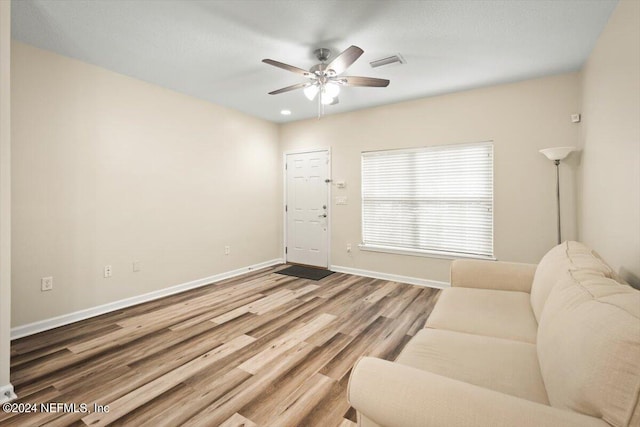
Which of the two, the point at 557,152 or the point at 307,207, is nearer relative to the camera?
the point at 557,152

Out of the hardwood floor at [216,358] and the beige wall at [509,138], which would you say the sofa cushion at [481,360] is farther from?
the beige wall at [509,138]

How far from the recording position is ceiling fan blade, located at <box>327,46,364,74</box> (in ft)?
7.20

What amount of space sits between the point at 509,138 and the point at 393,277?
244 cm

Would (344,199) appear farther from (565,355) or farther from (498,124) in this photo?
(565,355)

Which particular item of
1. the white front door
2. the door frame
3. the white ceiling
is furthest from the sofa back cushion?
the white front door

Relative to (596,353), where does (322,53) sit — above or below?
above

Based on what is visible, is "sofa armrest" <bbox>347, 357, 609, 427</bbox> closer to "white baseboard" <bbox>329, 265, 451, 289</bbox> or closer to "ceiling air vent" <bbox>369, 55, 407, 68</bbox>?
"ceiling air vent" <bbox>369, 55, 407, 68</bbox>

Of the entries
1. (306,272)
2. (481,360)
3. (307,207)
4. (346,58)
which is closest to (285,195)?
(307,207)

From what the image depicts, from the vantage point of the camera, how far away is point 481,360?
55.4 inches

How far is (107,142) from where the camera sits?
332 cm

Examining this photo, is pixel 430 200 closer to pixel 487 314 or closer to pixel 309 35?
pixel 487 314

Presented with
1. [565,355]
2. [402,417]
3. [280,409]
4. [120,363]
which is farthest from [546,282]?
[120,363]

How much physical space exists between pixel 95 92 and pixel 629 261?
4.96 metres

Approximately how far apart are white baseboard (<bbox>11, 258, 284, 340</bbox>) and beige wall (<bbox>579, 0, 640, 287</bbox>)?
14.7 feet
